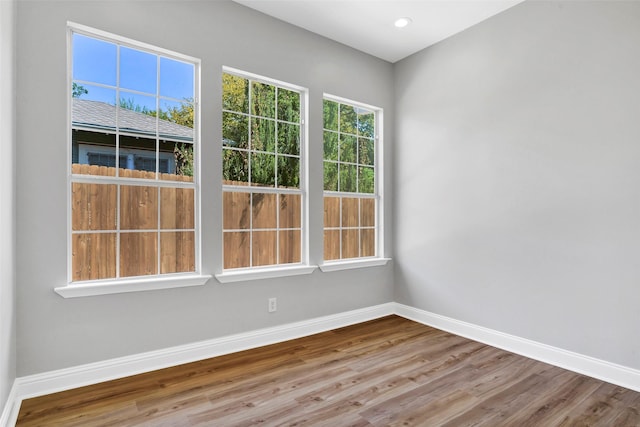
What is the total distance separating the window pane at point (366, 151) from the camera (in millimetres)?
3943

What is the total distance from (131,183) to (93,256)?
590 mm

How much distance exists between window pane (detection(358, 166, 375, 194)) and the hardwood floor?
1.83m

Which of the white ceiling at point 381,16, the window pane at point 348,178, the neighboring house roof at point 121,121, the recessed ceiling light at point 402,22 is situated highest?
A: the white ceiling at point 381,16

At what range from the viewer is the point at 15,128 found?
6.80 feet

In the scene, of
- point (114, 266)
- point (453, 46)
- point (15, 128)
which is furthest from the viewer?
point (453, 46)

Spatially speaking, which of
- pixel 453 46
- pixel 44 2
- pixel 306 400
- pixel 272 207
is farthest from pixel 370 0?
pixel 306 400

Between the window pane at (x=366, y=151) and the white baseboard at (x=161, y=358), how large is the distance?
178 cm

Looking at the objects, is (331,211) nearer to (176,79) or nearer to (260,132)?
(260,132)

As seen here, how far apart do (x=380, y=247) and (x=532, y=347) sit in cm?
179

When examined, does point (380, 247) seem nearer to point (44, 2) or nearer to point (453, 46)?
point (453, 46)

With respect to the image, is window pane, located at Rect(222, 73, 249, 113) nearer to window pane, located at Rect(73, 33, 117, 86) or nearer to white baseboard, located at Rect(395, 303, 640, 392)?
window pane, located at Rect(73, 33, 117, 86)

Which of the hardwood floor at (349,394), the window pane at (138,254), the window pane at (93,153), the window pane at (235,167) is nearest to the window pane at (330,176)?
the window pane at (235,167)

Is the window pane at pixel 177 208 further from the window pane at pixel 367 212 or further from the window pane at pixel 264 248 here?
the window pane at pixel 367 212

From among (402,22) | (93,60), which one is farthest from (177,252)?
(402,22)
